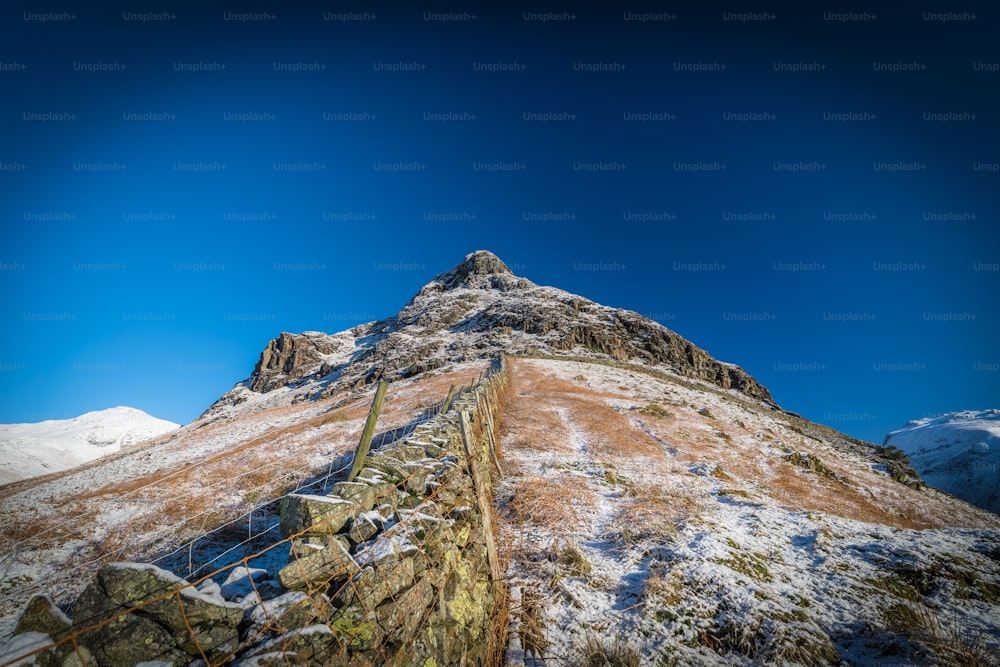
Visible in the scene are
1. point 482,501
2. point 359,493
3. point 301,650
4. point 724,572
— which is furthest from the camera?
point 482,501

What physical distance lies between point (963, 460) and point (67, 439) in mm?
154050

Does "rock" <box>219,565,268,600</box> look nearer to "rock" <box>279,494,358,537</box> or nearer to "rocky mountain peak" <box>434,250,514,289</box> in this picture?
"rock" <box>279,494,358,537</box>

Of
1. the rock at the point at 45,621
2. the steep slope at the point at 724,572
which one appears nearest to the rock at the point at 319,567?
the rock at the point at 45,621

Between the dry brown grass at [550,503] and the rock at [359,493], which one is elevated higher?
the rock at [359,493]

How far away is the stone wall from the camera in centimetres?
218

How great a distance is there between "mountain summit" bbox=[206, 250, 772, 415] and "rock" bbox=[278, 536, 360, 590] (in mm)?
42312

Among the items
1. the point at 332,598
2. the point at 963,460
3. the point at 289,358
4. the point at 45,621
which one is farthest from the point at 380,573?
the point at 289,358

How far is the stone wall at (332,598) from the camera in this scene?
2184 millimetres

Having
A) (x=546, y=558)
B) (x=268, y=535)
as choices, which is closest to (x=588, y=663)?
(x=546, y=558)

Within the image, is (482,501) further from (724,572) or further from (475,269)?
(475,269)

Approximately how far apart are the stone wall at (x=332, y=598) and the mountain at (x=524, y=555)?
2 centimetres

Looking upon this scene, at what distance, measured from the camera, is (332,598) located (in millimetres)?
A: 2980

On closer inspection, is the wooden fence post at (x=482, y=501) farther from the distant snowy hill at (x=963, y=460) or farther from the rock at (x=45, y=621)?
the distant snowy hill at (x=963, y=460)

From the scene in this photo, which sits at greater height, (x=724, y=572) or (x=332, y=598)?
(x=332, y=598)
